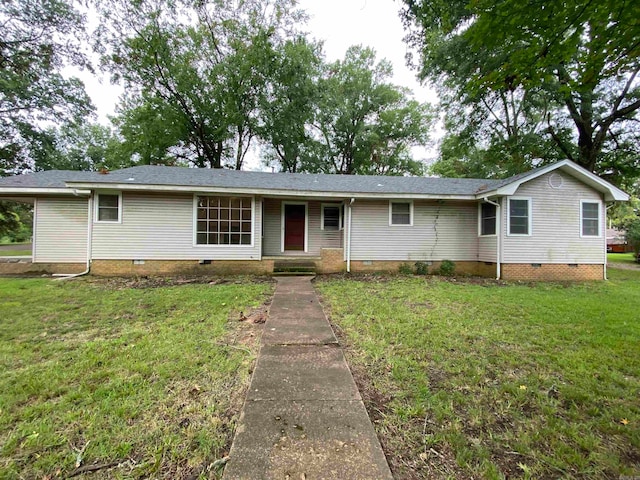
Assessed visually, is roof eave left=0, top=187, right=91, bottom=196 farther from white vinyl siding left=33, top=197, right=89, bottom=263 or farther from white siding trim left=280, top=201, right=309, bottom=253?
white siding trim left=280, top=201, right=309, bottom=253

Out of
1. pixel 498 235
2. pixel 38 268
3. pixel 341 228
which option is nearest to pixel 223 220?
pixel 341 228

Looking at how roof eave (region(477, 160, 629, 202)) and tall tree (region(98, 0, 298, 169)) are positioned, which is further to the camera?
tall tree (region(98, 0, 298, 169))

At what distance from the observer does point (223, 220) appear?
Result: 906 centimetres

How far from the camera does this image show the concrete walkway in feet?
5.06

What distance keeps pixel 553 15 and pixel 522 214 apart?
24.7ft

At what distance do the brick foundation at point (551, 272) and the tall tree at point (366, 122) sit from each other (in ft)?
50.1

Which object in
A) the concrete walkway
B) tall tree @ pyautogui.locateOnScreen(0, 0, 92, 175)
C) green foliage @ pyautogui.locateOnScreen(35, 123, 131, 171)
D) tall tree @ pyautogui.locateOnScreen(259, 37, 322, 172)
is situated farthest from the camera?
green foliage @ pyautogui.locateOnScreen(35, 123, 131, 171)

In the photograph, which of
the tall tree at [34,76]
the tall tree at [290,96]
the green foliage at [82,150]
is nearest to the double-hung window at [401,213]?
the tall tree at [290,96]

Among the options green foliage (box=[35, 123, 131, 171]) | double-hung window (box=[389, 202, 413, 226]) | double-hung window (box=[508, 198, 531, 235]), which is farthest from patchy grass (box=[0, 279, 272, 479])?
green foliage (box=[35, 123, 131, 171])

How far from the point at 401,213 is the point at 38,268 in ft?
41.1

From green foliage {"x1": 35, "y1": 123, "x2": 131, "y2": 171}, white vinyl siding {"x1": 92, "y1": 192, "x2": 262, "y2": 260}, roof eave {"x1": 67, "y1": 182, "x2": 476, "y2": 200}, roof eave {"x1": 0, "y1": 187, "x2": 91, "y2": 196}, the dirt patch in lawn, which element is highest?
green foliage {"x1": 35, "y1": 123, "x2": 131, "y2": 171}

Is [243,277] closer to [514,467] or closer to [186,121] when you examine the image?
[514,467]

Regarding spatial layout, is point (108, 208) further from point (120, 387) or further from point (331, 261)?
point (120, 387)

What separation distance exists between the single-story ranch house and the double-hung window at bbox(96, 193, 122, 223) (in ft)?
0.10
